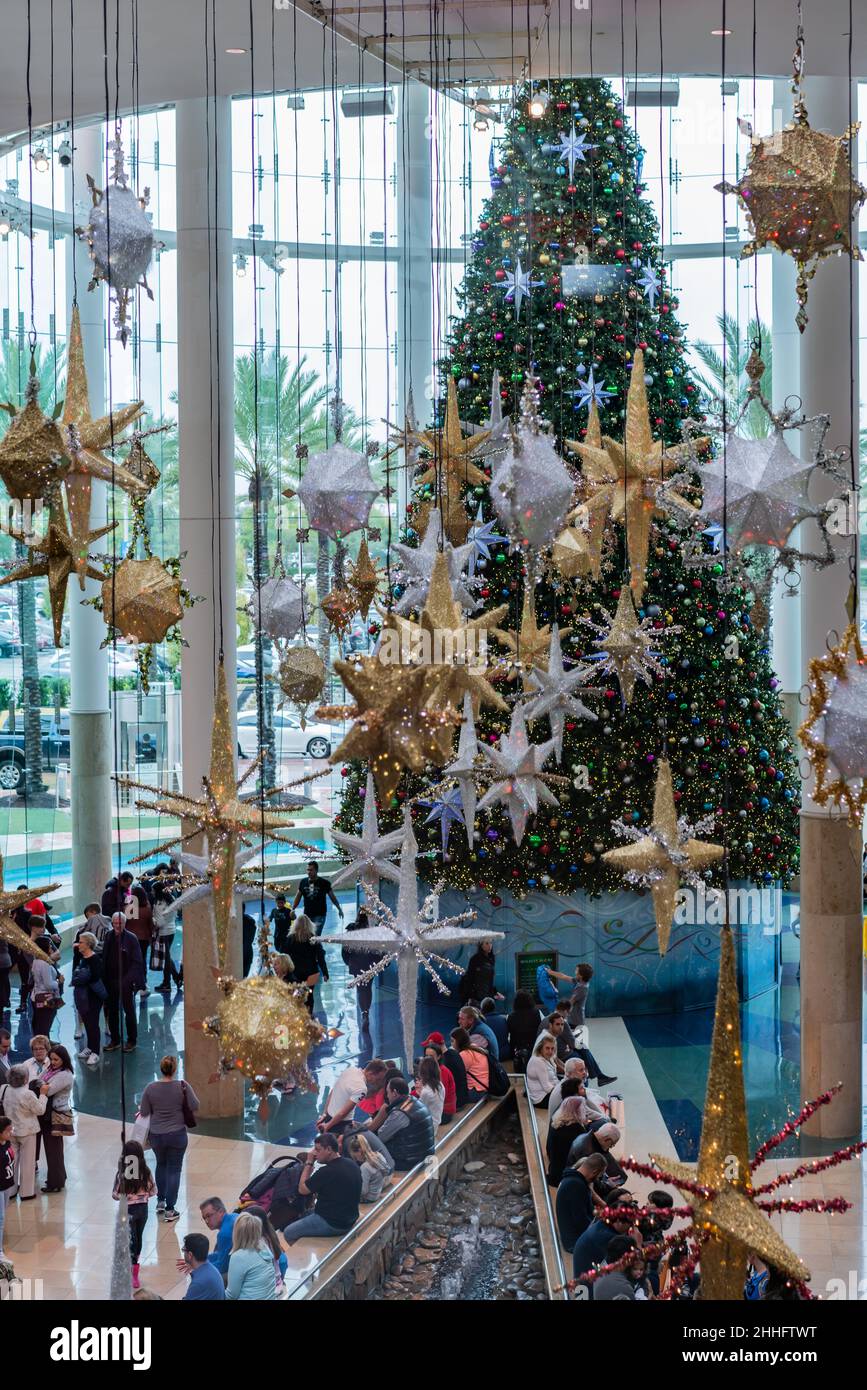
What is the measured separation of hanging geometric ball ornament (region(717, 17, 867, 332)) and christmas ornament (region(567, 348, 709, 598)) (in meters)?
0.96

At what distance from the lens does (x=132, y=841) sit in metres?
20.5

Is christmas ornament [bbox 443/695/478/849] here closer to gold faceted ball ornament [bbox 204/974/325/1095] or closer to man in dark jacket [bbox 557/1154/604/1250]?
man in dark jacket [bbox 557/1154/604/1250]

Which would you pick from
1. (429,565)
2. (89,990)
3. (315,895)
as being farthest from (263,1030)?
(315,895)

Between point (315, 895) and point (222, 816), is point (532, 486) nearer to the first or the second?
→ point (222, 816)

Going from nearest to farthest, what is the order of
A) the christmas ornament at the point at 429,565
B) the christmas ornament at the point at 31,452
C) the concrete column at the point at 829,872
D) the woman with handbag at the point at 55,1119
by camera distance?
the christmas ornament at the point at 31,452, the christmas ornament at the point at 429,565, the woman with handbag at the point at 55,1119, the concrete column at the point at 829,872

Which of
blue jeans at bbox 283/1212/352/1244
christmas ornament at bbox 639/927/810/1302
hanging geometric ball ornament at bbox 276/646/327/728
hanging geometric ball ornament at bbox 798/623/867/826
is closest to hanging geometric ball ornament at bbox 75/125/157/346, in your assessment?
hanging geometric ball ornament at bbox 798/623/867/826

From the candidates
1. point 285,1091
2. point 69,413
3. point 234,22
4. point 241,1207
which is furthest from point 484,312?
point 69,413

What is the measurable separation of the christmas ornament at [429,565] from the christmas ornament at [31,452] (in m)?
2.07

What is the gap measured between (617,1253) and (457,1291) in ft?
4.60

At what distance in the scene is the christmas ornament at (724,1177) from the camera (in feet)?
13.3

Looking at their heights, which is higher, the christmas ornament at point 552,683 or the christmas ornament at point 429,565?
the christmas ornament at point 429,565

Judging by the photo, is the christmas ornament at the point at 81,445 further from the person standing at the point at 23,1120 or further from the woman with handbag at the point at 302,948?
the woman with handbag at the point at 302,948

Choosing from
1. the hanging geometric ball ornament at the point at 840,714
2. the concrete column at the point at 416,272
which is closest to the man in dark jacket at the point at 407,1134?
the hanging geometric ball ornament at the point at 840,714

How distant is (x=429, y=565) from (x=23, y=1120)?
4681 millimetres
